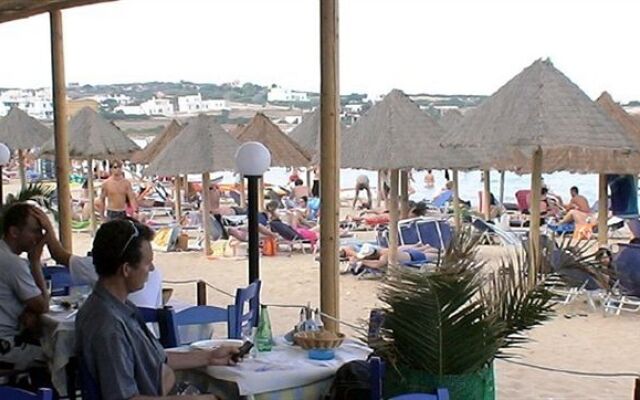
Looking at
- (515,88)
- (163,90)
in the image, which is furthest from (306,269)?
(163,90)

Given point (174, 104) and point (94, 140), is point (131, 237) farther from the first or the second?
point (174, 104)

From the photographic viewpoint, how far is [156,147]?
52.5 ft

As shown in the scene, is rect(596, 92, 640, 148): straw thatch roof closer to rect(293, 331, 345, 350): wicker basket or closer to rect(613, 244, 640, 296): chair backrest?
rect(613, 244, 640, 296): chair backrest

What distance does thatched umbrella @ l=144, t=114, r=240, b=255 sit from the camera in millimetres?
11977

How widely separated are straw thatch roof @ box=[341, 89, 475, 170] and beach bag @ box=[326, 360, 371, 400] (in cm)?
764

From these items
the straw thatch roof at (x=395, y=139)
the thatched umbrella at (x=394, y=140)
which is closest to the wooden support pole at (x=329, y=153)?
the thatched umbrella at (x=394, y=140)

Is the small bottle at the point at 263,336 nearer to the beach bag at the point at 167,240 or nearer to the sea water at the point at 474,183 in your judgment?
the beach bag at the point at 167,240

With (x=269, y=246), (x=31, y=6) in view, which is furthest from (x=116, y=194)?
(x=31, y=6)

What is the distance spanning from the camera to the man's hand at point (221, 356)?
9.50ft

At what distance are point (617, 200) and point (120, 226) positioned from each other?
1164cm

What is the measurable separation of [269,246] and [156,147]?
16.3 feet

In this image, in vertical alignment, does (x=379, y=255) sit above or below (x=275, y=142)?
below

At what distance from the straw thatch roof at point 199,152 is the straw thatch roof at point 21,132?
13.0 feet

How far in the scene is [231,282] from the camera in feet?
31.4
